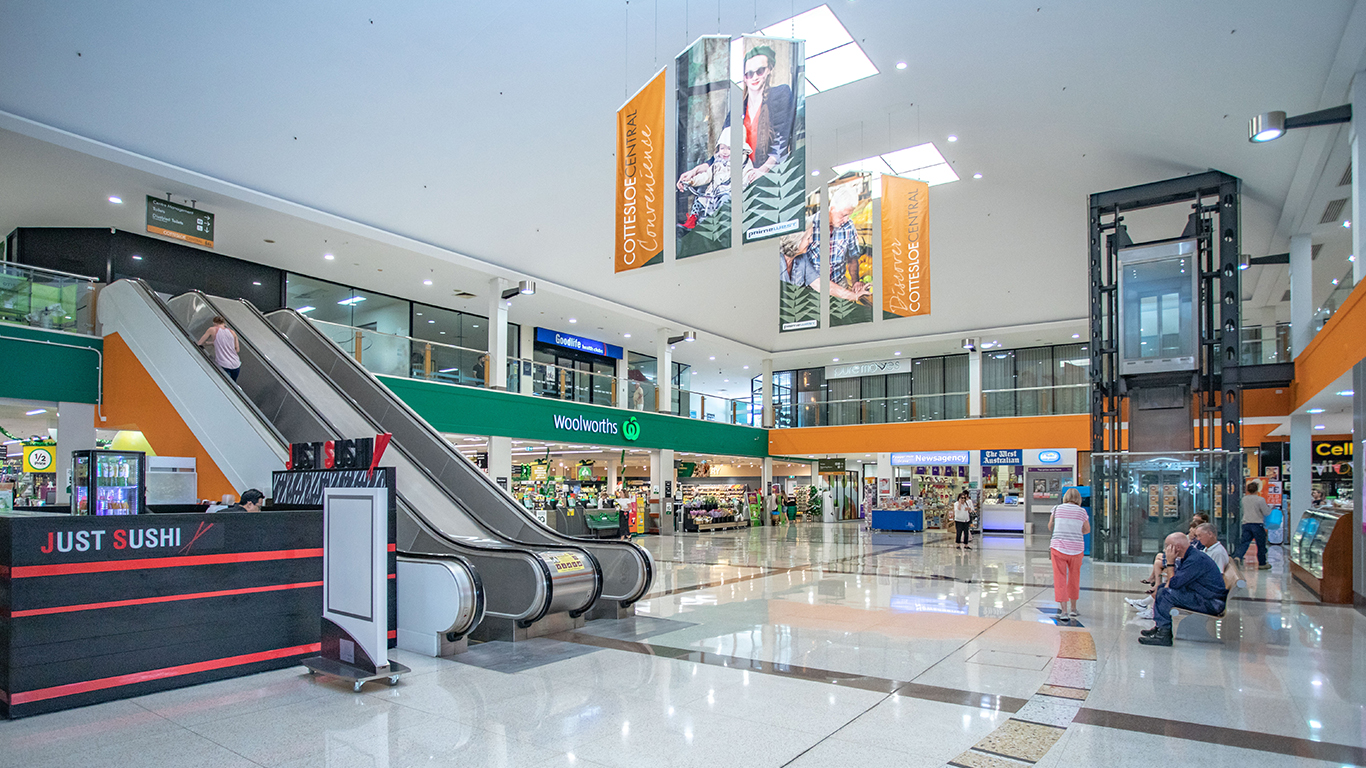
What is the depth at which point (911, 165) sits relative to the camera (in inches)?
480

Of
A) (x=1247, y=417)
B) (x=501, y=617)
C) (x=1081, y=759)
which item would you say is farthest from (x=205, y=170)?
(x=1247, y=417)

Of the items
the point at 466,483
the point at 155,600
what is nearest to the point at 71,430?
the point at 466,483

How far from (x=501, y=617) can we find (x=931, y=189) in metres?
10.4

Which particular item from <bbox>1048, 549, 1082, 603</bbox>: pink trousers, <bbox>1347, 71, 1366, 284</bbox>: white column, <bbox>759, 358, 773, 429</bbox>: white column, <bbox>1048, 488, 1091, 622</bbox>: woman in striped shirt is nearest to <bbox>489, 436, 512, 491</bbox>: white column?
<bbox>759, 358, 773, 429</bbox>: white column

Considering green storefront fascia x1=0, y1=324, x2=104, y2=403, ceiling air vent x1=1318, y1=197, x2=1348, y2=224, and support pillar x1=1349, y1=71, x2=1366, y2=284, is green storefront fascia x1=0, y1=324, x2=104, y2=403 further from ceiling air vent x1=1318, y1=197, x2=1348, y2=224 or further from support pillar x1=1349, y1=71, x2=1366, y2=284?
ceiling air vent x1=1318, y1=197, x2=1348, y2=224

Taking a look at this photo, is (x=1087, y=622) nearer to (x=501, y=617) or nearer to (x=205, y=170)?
(x=501, y=617)

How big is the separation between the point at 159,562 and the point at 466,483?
389cm

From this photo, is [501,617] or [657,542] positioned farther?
[657,542]

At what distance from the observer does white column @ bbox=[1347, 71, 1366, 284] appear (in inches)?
352

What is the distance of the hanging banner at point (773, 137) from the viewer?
705 centimetres

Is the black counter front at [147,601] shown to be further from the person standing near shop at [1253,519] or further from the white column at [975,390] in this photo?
the white column at [975,390]

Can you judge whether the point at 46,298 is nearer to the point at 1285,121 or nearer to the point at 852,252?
the point at 852,252

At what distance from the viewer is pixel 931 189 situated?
13.1 metres

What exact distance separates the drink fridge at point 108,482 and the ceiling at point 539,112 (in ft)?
17.6
